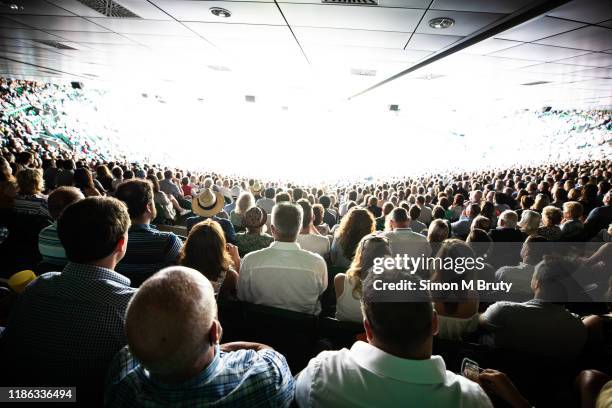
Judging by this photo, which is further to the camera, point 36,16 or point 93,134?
point 93,134

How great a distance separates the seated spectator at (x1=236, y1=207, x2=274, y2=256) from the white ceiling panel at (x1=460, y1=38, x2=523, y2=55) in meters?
3.22

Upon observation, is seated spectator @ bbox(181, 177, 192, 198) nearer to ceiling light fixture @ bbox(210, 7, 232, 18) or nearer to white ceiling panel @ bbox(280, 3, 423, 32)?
ceiling light fixture @ bbox(210, 7, 232, 18)

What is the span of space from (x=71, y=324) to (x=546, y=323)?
237cm

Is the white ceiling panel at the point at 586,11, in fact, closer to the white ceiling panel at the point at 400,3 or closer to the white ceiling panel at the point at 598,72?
the white ceiling panel at the point at 400,3

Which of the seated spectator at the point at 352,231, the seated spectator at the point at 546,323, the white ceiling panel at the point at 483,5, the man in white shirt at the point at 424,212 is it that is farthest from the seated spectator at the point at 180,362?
the man in white shirt at the point at 424,212

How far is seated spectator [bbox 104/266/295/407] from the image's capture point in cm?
81

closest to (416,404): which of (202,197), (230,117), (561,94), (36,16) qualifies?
(202,197)

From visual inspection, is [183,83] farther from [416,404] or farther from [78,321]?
[416,404]

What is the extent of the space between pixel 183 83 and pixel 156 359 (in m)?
8.98

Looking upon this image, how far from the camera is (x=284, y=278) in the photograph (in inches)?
82.8

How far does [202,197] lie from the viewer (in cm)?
400

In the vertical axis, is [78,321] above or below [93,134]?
below

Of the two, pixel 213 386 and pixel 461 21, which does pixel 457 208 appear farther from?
pixel 213 386

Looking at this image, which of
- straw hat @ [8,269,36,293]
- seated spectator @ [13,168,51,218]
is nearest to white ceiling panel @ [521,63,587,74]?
straw hat @ [8,269,36,293]
